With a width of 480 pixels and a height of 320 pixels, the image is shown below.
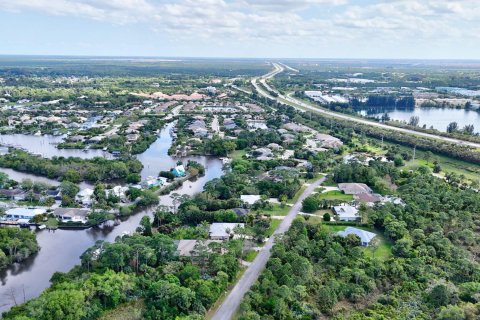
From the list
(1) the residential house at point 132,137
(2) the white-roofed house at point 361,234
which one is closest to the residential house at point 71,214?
(2) the white-roofed house at point 361,234

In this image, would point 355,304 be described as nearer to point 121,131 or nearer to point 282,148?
point 282,148

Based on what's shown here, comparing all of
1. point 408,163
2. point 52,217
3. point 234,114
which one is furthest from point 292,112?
point 52,217

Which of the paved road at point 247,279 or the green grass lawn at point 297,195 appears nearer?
the paved road at point 247,279

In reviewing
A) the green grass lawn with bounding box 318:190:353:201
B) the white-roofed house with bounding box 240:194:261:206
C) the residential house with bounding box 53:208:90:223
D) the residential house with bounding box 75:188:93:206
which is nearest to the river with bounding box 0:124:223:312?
the residential house with bounding box 53:208:90:223

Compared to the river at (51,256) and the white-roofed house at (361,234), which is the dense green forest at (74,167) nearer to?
the river at (51,256)

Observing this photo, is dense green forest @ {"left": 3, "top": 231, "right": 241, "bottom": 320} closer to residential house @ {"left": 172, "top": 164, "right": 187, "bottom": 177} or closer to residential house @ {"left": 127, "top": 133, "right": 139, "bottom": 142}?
residential house @ {"left": 172, "top": 164, "right": 187, "bottom": 177}

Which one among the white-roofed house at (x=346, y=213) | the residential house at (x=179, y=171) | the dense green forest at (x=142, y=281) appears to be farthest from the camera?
the residential house at (x=179, y=171)

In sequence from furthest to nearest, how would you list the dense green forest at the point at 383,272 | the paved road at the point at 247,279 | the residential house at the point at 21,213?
1. the residential house at the point at 21,213
2. the paved road at the point at 247,279
3. the dense green forest at the point at 383,272
